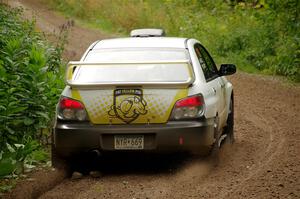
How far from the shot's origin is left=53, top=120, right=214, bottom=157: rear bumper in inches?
327

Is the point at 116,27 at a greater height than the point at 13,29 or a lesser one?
lesser

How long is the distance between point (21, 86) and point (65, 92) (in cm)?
103

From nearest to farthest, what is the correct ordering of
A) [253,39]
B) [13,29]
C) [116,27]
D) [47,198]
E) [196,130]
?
[47,198]
[196,130]
[13,29]
[253,39]
[116,27]

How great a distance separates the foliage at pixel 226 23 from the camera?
65.4 feet

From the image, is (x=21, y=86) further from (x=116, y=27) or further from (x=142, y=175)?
(x=116, y=27)

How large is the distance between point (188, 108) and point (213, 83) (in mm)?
1074

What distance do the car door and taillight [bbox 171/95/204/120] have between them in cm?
41

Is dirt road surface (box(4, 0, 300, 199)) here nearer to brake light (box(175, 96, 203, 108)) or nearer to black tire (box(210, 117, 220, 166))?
black tire (box(210, 117, 220, 166))

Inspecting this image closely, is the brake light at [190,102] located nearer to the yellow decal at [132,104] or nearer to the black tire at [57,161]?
the yellow decal at [132,104]

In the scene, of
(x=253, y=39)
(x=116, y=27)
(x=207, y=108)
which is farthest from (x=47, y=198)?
(x=116, y=27)

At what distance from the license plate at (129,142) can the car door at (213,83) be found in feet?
3.24

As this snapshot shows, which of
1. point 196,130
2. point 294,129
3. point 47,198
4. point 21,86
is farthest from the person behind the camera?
point 294,129

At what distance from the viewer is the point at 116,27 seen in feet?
102

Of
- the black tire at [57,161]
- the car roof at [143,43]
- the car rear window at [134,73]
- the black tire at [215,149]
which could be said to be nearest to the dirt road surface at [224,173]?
the black tire at [215,149]
